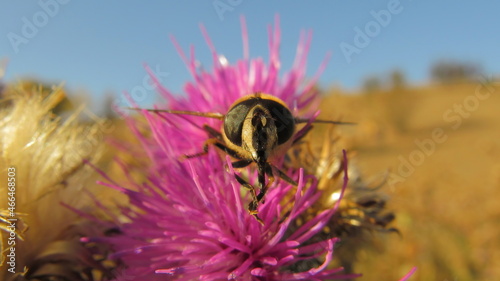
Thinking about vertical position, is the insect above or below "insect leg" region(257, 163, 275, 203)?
above

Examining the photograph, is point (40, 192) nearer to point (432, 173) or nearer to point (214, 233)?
→ point (214, 233)

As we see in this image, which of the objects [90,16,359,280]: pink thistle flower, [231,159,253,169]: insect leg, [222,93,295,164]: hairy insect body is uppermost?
[222,93,295,164]: hairy insect body

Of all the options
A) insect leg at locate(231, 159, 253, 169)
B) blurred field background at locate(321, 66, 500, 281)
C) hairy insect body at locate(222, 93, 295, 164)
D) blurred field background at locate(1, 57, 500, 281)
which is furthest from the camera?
blurred field background at locate(321, 66, 500, 281)

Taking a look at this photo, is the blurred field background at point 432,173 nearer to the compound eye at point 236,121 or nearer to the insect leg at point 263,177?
the insect leg at point 263,177

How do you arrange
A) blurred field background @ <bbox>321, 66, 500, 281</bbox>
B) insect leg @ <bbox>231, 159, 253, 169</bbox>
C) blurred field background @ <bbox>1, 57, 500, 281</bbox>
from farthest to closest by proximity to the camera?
blurred field background @ <bbox>321, 66, 500, 281</bbox> → blurred field background @ <bbox>1, 57, 500, 281</bbox> → insect leg @ <bbox>231, 159, 253, 169</bbox>

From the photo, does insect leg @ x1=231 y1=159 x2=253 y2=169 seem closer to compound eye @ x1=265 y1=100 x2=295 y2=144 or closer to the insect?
the insect

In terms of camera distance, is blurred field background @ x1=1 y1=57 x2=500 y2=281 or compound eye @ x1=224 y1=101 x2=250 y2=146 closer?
compound eye @ x1=224 y1=101 x2=250 y2=146

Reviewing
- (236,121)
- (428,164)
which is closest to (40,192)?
(236,121)

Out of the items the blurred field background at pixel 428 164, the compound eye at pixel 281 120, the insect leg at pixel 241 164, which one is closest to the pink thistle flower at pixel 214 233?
the insect leg at pixel 241 164

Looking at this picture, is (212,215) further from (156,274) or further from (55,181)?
(55,181)

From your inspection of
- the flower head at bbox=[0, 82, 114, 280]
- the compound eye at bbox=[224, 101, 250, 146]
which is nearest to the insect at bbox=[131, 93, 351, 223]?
the compound eye at bbox=[224, 101, 250, 146]
